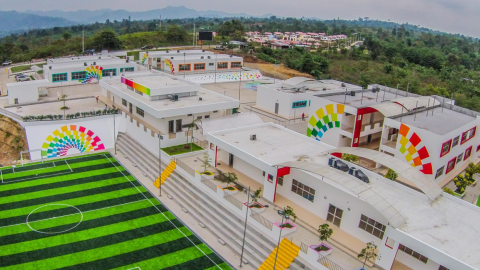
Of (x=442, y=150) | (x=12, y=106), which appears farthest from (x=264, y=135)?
(x=12, y=106)

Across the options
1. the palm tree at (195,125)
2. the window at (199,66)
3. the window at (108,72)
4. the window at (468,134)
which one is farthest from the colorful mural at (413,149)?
the window at (108,72)

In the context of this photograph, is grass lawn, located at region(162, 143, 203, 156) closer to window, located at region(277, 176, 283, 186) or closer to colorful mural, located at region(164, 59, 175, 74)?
window, located at region(277, 176, 283, 186)

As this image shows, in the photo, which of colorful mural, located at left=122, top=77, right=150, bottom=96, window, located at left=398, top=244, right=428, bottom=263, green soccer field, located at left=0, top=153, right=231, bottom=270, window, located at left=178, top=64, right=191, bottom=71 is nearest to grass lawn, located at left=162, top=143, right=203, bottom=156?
green soccer field, located at left=0, top=153, right=231, bottom=270

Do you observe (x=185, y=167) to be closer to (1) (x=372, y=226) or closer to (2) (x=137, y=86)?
(2) (x=137, y=86)

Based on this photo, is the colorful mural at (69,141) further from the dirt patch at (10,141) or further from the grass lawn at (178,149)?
the grass lawn at (178,149)

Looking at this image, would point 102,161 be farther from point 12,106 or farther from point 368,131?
point 368,131
